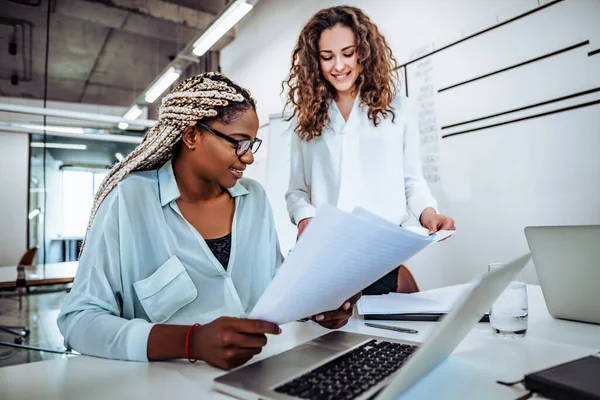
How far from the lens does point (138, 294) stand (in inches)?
37.0

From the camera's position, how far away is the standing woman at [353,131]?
64.1 inches

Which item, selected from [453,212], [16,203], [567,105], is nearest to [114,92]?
[16,203]

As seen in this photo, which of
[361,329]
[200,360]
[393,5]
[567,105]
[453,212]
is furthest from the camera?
[393,5]

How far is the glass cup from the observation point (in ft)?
2.68

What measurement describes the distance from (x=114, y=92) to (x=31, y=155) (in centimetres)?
171

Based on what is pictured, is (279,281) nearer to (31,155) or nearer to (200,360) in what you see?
(200,360)

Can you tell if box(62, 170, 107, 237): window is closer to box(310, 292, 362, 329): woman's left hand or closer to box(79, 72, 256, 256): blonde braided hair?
box(79, 72, 256, 256): blonde braided hair

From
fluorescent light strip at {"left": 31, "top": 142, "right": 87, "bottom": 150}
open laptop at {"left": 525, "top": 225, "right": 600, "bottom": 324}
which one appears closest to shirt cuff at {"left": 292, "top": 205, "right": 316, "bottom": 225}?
open laptop at {"left": 525, "top": 225, "right": 600, "bottom": 324}

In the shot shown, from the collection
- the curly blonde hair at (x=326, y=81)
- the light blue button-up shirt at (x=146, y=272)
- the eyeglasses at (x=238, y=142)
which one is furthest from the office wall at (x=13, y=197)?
the eyeglasses at (x=238, y=142)

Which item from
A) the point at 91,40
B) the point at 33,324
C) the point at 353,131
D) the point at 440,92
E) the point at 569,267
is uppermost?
the point at 91,40

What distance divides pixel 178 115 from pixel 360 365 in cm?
76

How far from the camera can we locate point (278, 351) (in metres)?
0.75

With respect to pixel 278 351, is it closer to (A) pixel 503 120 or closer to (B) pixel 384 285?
(B) pixel 384 285

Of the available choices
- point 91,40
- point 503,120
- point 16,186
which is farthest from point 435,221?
point 16,186
